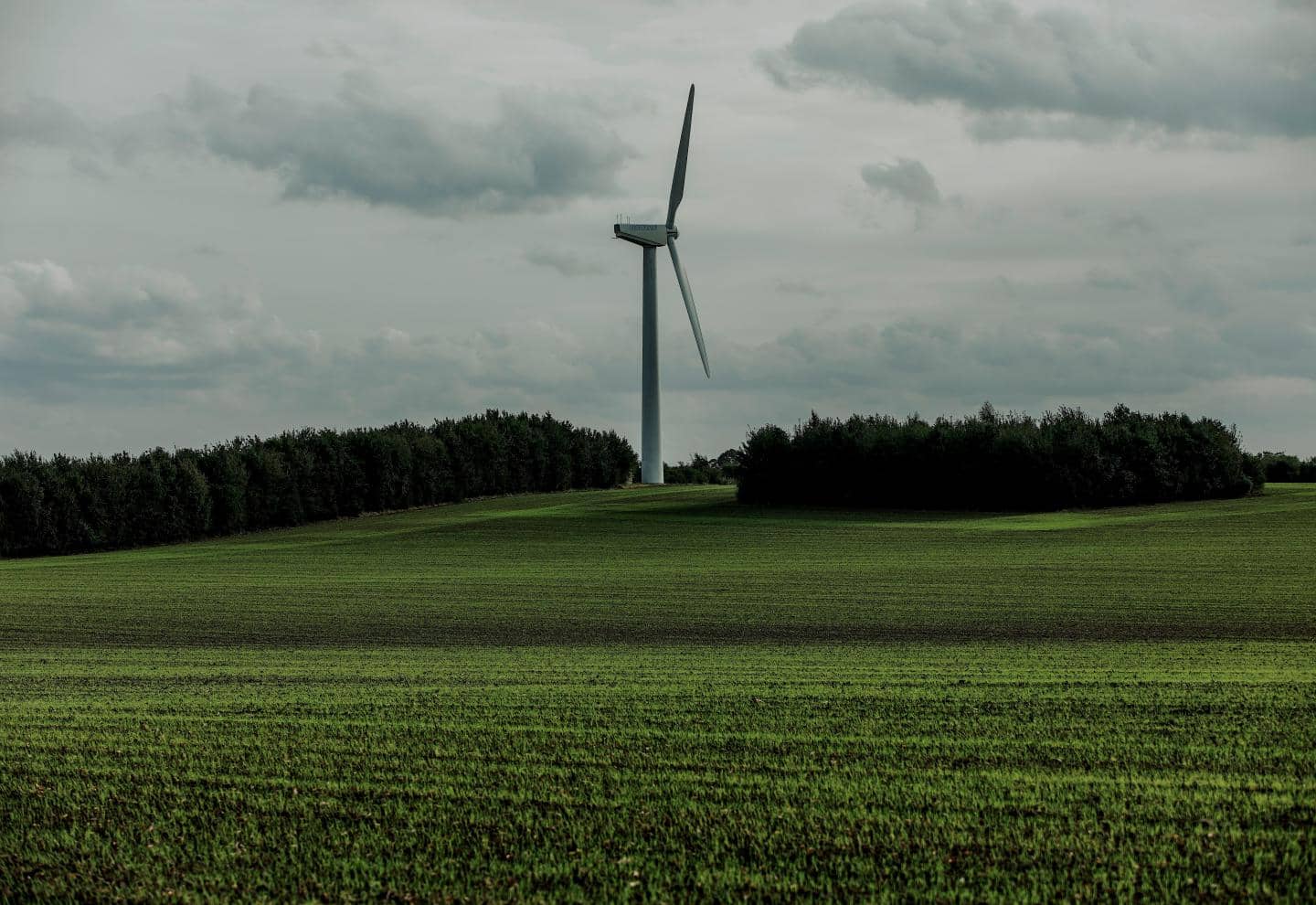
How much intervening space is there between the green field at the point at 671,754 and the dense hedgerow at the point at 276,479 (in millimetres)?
41195

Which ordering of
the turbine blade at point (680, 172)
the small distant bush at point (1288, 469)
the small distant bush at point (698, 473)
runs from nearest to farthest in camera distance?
the turbine blade at point (680, 172)
the small distant bush at point (1288, 469)
the small distant bush at point (698, 473)

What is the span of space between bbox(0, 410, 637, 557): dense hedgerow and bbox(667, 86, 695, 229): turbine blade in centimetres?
2660

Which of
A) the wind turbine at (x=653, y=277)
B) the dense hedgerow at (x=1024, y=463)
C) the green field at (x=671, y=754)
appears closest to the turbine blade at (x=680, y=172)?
the wind turbine at (x=653, y=277)

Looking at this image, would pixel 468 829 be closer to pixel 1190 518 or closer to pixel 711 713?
pixel 711 713

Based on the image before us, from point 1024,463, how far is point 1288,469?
2896 cm

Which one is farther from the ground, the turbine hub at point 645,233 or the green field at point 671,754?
the turbine hub at point 645,233

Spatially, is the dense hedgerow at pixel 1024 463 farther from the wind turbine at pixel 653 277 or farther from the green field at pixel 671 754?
the green field at pixel 671 754

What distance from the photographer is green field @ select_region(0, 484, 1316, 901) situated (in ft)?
27.8

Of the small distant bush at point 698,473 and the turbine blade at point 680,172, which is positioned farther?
the small distant bush at point 698,473

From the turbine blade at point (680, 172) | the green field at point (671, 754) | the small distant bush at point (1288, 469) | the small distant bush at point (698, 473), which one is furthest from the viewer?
the small distant bush at point (698, 473)

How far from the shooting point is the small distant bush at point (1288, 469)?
90250 millimetres

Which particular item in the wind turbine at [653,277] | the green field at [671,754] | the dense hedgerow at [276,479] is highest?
the wind turbine at [653,277]

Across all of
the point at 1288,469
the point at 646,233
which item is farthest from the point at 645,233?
the point at 1288,469

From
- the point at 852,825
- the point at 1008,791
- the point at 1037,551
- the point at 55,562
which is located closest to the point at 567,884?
the point at 852,825
